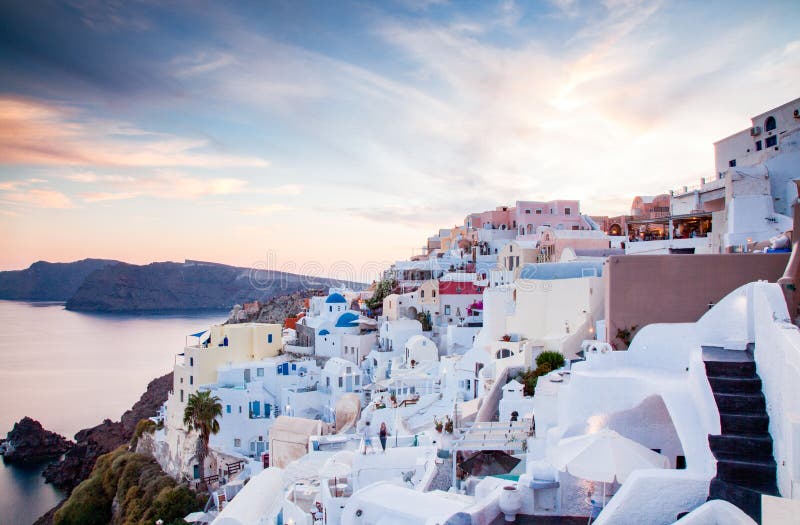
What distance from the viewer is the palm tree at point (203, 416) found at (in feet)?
72.4

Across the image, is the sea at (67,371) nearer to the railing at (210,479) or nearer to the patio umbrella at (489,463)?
the railing at (210,479)

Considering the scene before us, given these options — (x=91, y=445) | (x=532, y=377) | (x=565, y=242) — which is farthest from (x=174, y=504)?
(x=91, y=445)

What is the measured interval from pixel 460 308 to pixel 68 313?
5801 inches

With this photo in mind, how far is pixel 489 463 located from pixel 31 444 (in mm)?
43787

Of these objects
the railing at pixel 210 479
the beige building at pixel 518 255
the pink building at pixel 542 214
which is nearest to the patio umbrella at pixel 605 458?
the railing at pixel 210 479

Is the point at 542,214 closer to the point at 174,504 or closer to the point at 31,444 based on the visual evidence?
the point at 174,504

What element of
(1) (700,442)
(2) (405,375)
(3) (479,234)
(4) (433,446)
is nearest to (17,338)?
(3) (479,234)

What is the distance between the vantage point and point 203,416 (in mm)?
22031

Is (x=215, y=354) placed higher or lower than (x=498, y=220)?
lower

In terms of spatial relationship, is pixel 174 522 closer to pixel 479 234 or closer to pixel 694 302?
pixel 694 302

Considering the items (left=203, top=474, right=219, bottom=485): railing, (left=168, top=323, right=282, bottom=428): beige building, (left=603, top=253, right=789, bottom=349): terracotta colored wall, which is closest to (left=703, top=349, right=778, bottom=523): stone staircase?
(left=603, top=253, right=789, bottom=349): terracotta colored wall

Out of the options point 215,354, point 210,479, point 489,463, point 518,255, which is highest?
point 518,255

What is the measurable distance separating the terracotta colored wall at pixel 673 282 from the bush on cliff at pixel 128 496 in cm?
1676

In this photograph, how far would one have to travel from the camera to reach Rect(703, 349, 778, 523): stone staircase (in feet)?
18.4
